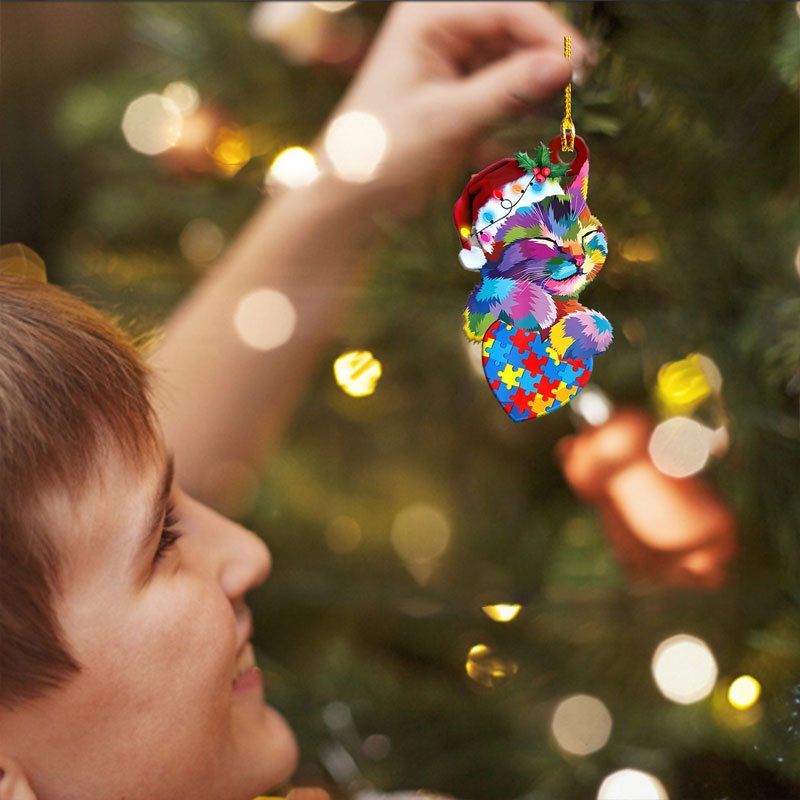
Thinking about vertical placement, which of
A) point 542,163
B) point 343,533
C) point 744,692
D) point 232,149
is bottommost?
point 343,533

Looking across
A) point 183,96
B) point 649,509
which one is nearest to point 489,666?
point 649,509

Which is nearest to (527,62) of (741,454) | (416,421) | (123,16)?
(741,454)

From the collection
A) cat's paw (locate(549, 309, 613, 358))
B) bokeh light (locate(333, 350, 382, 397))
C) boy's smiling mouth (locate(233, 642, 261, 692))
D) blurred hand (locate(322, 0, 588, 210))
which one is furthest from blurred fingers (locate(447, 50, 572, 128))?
boy's smiling mouth (locate(233, 642, 261, 692))

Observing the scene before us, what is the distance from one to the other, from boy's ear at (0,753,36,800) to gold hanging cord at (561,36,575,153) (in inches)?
15.0

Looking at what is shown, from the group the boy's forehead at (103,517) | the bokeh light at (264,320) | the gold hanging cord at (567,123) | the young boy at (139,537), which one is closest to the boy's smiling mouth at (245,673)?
the young boy at (139,537)

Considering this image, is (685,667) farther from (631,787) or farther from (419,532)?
(419,532)

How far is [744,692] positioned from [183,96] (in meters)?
0.59

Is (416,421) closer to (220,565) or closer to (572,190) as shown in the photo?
(220,565)

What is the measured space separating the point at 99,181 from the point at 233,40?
24 cm

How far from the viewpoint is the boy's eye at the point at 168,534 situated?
0.44 m

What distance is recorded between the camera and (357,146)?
1.76ft

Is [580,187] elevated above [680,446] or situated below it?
above

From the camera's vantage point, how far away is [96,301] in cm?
59

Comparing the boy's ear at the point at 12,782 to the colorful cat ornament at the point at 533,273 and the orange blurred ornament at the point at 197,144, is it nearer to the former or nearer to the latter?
the colorful cat ornament at the point at 533,273
